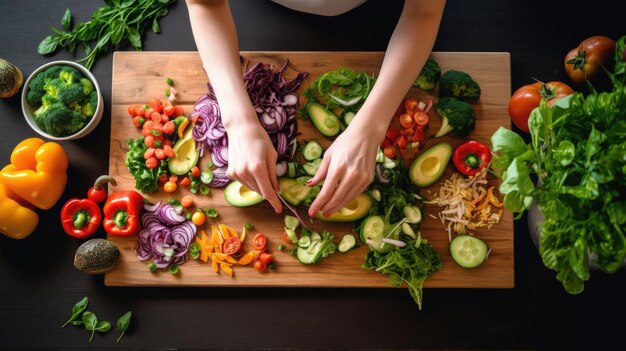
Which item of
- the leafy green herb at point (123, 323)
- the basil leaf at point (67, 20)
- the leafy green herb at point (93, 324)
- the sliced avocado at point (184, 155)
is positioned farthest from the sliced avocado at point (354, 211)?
the basil leaf at point (67, 20)

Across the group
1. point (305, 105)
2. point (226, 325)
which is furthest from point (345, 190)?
point (226, 325)

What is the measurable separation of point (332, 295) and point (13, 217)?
1.42 metres

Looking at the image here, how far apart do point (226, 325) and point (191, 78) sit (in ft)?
3.66

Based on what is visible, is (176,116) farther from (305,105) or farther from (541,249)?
(541,249)

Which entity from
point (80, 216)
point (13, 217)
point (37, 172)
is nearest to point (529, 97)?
point (80, 216)

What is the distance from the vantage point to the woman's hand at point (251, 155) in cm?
156

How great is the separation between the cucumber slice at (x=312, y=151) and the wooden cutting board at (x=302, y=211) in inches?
2.2

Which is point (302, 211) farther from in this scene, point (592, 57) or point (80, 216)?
point (592, 57)

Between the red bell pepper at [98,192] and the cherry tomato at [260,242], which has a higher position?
the red bell pepper at [98,192]

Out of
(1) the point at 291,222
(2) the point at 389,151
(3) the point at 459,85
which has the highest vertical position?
(3) the point at 459,85

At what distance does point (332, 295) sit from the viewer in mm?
2064

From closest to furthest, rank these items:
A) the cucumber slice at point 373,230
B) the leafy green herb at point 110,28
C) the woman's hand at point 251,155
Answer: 1. the woman's hand at point 251,155
2. the cucumber slice at point 373,230
3. the leafy green herb at point 110,28

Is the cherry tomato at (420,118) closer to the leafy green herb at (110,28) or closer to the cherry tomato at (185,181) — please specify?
the cherry tomato at (185,181)

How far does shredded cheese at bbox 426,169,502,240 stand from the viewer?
1.99 m
